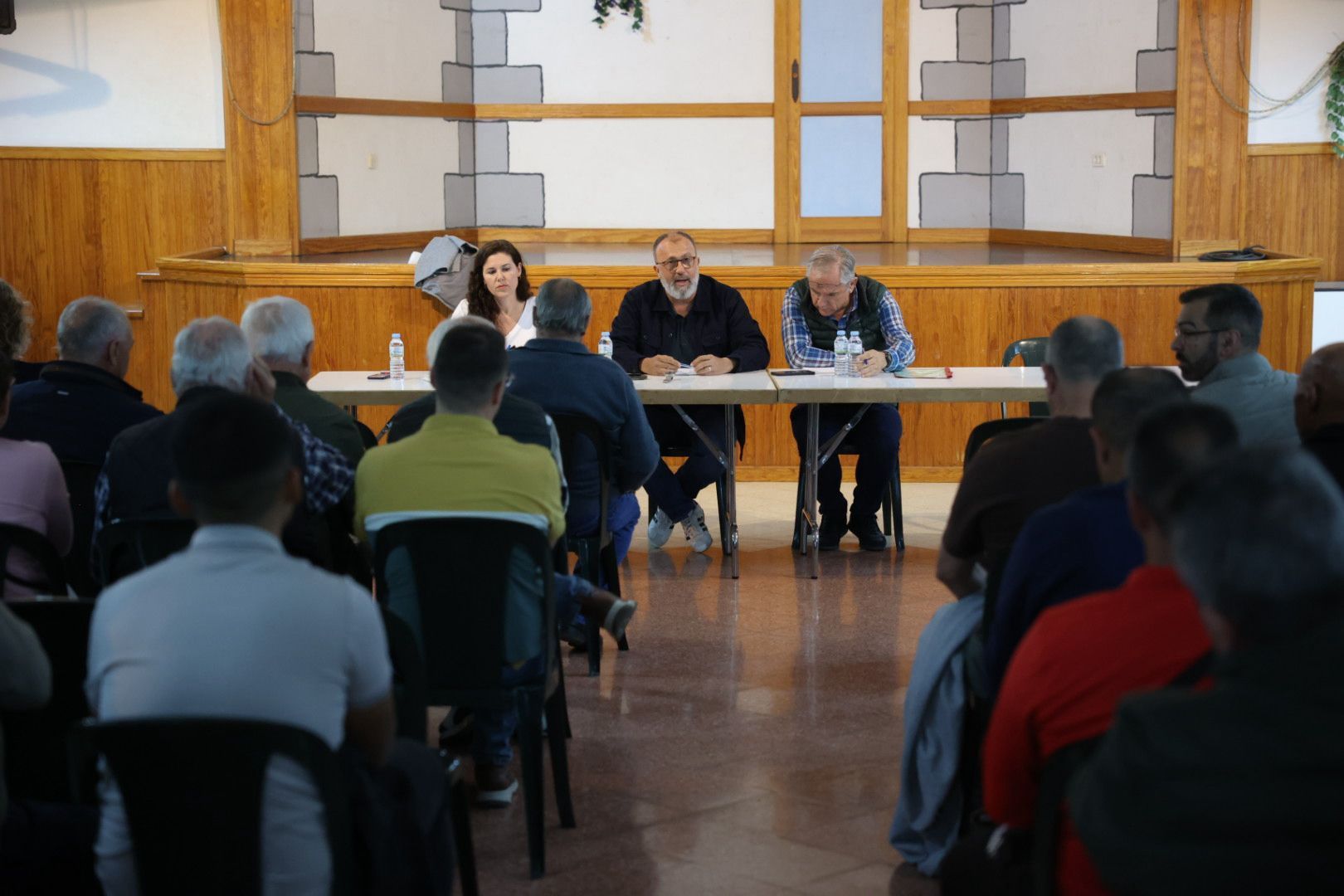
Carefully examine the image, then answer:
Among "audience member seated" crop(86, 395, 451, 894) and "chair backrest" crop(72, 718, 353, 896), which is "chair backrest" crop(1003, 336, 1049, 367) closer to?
"audience member seated" crop(86, 395, 451, 894)

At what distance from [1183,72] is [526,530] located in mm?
6394

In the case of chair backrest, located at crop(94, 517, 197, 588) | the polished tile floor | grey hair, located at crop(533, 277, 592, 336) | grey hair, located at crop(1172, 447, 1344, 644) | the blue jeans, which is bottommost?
the polished tile floor

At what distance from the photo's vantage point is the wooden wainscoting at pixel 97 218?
8.52m

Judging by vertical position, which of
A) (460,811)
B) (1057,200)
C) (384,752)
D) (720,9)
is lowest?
(460,811)

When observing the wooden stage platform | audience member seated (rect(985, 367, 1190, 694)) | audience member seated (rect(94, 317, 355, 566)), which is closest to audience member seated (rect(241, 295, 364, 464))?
audience member seated (rect(94, 317, 355, 566))

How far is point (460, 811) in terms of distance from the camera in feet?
8.54

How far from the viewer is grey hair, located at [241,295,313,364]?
3.78 metres

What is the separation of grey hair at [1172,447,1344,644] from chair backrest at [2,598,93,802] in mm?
1658

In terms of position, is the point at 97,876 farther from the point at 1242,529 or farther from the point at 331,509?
the point at 1242,529

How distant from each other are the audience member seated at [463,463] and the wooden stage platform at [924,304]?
4.22 meters

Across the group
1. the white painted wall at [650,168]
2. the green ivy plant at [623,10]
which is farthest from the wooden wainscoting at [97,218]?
the green ivy plant at [623,10]

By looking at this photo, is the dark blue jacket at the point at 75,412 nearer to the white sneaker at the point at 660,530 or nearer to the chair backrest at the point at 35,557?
the chair backrest at the point at 35,557

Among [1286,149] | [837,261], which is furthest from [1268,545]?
[1286,149]

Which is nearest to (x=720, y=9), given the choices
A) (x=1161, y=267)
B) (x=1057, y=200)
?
(x=1057, y=200)
